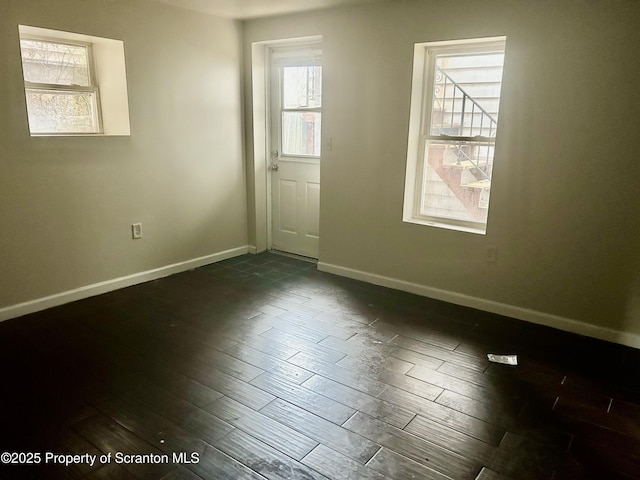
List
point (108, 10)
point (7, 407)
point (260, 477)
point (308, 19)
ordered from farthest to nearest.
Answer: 1. point (308, 19)
2. point (108, 10)
3. point (7, 407)
4. point (260, 477)

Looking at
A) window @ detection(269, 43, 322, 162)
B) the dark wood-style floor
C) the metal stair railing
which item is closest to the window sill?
the metal stair railing

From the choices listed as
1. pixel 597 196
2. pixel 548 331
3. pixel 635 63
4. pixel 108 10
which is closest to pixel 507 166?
pixel 597 196

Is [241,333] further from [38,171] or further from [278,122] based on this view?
[278,122]

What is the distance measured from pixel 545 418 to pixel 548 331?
1.08m

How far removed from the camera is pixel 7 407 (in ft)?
7.09

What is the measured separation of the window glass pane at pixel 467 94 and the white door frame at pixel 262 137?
1.37 m

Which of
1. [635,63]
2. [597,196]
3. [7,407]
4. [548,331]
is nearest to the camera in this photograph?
[7,407]

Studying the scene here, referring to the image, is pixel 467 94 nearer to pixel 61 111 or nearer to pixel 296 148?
pixel 296 148

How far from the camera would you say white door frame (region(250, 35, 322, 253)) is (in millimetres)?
4422

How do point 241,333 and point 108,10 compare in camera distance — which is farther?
point 108,10

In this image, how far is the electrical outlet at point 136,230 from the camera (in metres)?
3.80

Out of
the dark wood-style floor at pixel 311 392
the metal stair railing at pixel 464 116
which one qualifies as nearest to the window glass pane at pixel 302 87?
the metal stair railing at pixel 464 116

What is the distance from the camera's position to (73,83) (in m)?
3.46

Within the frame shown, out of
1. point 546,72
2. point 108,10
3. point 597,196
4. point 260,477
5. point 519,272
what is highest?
point 108,10
